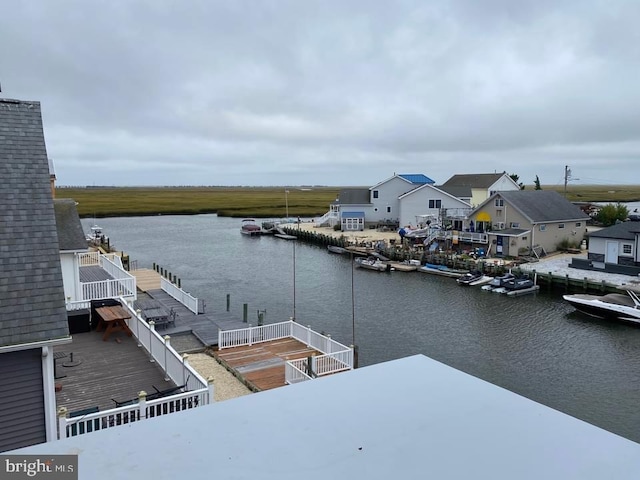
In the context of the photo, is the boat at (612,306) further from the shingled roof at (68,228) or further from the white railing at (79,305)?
the shingled roof at (68,228)

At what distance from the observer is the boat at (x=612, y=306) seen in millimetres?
25808

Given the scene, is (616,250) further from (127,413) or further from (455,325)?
(127,413)

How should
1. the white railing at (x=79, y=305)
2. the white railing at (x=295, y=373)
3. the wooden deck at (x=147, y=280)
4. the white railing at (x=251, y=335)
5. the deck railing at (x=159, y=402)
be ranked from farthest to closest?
the wooden deck at (x=147, y=280) < the white railing at (x=251, y=335) < the white railing at (x=79, y=305) < the white railing at (x=295, y=373) < the deck railing at (x=159, y=402)

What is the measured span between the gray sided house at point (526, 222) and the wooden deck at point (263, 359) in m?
28.0

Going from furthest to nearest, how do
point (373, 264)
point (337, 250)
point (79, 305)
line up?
point (337, 250) → point (373, 264) → point (79, 305)

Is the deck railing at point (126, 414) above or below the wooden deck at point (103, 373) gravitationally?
above

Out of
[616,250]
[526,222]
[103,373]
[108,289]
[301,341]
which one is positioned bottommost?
[301,341]

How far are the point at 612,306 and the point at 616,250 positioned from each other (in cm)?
1077

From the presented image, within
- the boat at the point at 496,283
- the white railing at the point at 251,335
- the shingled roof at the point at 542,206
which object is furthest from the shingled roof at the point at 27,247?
the shingled roof at the point at 542,206

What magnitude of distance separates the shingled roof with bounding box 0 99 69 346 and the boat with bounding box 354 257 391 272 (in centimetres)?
3404

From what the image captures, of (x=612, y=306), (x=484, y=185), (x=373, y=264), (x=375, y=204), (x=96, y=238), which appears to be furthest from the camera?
(x=484, y=185)

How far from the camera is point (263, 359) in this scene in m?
17.9

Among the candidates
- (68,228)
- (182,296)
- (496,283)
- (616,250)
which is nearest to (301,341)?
(182,296)

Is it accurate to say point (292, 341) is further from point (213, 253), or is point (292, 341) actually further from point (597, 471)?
point (213, 253)
